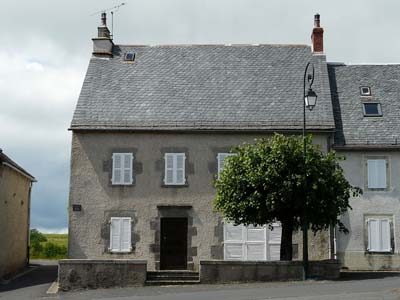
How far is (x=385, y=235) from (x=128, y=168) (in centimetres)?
1015

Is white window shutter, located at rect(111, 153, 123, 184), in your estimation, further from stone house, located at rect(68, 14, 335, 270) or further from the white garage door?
the white garage door

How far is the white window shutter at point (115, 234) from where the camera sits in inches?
1023

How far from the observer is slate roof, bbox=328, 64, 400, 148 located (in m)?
27.0

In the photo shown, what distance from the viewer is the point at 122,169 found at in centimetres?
2641

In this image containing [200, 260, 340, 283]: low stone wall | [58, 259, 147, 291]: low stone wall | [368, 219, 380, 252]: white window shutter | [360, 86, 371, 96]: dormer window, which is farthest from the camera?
[360, 86, 371, 96]: dormer window

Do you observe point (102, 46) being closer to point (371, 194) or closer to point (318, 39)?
point (318, 39)

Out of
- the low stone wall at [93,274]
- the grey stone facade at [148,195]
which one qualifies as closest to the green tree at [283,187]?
the grey stone facade at [148,195]

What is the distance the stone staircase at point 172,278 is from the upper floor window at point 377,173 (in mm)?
8019

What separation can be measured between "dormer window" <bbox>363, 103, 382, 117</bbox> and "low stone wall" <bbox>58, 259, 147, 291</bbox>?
40.5 feet

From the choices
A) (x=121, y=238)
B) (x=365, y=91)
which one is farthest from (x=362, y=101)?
(x=121, y=238)

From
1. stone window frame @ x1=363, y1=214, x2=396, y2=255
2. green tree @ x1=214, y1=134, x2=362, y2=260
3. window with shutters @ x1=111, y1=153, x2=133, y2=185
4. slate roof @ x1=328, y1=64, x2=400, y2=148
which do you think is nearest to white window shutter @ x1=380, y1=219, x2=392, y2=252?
stone window frame @ x1=363, y1=214, x2=396, y2=255

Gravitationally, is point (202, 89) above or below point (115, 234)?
above

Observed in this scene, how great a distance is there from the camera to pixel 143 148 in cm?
2659

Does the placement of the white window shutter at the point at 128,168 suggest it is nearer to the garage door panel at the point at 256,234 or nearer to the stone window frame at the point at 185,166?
the stone window frame at the point at 185,166
